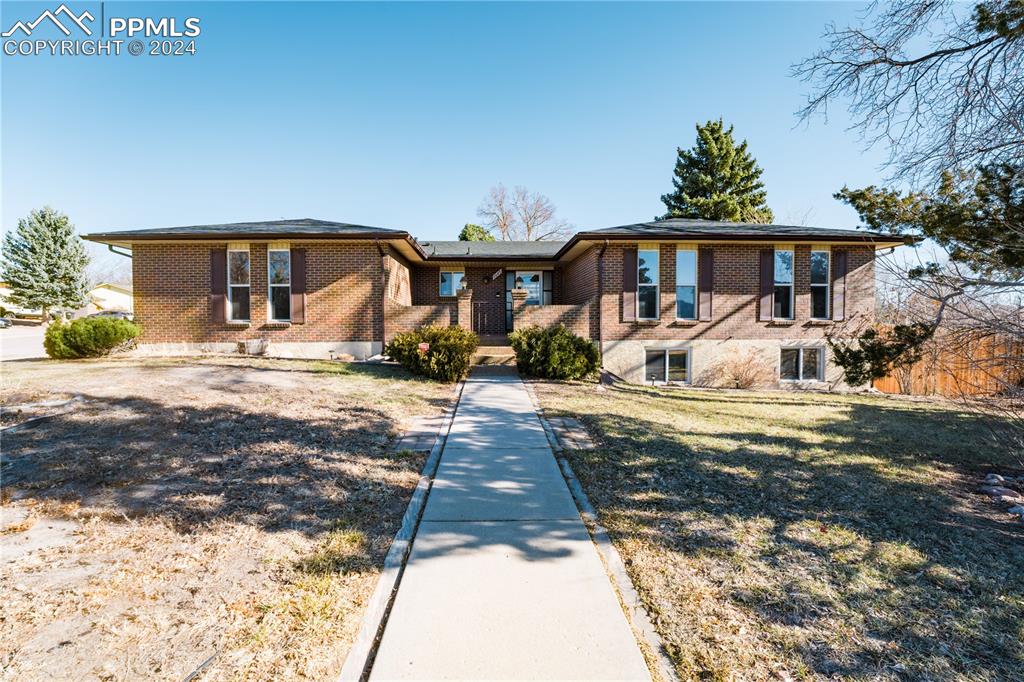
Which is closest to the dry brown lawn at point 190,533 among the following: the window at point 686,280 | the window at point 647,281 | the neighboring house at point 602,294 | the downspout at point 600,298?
the neighboring house at point 602,294

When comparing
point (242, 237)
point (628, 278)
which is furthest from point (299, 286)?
point (628, 278)

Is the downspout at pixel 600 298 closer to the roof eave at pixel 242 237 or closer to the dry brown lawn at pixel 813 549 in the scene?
the roof eave at pixel 242 237

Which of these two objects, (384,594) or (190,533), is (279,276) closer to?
(190,533)

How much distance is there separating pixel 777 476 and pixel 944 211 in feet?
13.7

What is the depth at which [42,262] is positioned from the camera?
30.0 meters

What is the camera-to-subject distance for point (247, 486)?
3957 mm

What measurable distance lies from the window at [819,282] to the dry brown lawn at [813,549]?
287 inches

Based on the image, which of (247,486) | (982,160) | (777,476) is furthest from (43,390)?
(982,160)

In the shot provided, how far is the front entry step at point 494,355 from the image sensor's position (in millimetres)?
12992

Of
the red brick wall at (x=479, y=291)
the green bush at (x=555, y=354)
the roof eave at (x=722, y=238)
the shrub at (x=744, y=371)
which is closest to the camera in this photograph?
the green bush at (x=555, y=354)

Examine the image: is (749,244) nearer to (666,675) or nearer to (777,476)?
(777,476)

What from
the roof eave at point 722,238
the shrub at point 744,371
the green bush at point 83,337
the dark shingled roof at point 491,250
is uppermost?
the dark shingled roof at point 491,250

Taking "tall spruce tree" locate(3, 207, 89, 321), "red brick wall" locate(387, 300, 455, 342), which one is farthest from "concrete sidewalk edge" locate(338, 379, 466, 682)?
"tall spruce tree" locate(3, 207, 89, 321)

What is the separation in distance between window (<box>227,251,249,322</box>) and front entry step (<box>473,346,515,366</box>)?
6629mm
